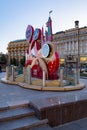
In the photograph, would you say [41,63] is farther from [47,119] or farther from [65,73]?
[47,119]

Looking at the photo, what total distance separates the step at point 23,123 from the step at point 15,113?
0.12m

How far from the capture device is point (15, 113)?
5500 mm

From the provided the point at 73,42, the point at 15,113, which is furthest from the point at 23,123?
the point at 73,42

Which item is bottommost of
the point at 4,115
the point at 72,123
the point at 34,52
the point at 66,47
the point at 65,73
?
the point at 72,123

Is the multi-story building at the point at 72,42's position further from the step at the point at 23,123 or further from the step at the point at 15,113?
the step at the point at 23,123

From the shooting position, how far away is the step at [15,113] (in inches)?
204

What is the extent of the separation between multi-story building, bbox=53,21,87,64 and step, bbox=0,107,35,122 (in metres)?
61.2

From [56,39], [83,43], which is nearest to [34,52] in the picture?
[83,43]

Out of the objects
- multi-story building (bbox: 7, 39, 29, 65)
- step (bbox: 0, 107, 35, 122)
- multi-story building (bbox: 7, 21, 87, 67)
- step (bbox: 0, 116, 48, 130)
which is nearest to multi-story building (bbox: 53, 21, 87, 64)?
multi-story building (bbox: 7, 21, 87, 67)

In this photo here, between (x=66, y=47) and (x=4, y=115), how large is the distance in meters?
69.8

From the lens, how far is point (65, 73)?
39.8ft

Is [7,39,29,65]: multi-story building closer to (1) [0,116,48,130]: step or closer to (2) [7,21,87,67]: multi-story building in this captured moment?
(2) [7,21,87,67]: multi-story building

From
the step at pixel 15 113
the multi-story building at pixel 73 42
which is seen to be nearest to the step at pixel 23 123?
the step at pixel 15 113

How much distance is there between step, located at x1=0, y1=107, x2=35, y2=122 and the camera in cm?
518
